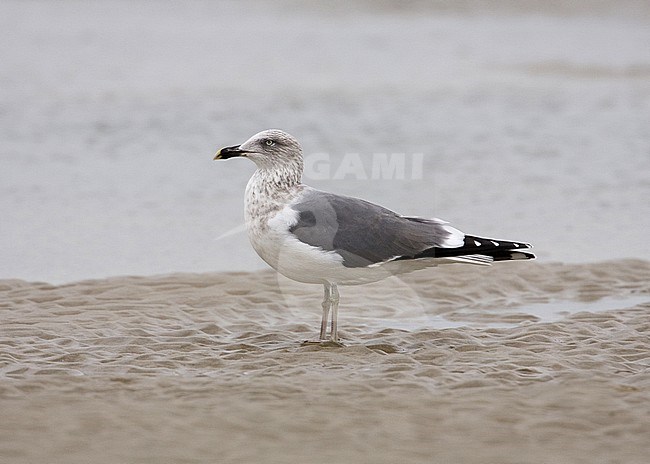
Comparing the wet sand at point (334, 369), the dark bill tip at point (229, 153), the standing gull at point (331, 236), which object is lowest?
the wet sand at point (334, 369)

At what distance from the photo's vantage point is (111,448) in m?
5.00

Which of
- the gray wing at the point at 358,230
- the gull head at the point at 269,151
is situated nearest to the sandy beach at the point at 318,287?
the gray wing at the point at 358,230

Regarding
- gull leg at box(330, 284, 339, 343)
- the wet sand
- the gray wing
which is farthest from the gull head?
the wet sand

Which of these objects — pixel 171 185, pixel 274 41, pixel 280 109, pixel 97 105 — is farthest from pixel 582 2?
pixel 171 185

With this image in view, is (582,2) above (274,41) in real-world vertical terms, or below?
above

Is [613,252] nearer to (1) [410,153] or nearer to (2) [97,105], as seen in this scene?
(1) [410,153]

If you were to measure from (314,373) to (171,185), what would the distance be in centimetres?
553

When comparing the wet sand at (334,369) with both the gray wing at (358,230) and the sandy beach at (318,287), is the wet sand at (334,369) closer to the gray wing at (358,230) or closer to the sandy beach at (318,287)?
the sandy beach at (318,287)

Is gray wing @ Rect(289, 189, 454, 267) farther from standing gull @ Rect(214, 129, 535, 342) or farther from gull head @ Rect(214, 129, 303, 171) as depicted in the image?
gull head @ Rect(214, 129, 303, 171)

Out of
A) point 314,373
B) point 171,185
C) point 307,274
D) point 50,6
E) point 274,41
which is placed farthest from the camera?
point 50,6

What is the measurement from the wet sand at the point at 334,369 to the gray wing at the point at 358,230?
0.59 m

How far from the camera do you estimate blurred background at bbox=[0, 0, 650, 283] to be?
9859mm

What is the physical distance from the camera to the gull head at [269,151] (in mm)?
6969

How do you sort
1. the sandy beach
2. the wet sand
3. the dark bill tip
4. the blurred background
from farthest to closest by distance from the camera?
the blurred background → the dark bill tip → the sandy beach → the wet sand
